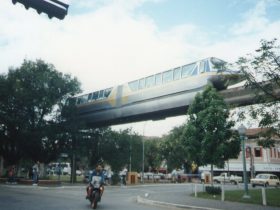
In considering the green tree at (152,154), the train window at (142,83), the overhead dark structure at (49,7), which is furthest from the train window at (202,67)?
the green tree at (152,154)

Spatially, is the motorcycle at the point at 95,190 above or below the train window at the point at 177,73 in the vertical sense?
below

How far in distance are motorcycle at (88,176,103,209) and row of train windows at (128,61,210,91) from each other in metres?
15.7

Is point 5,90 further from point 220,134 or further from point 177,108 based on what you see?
point 220,134

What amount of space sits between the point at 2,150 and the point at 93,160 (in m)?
12.5

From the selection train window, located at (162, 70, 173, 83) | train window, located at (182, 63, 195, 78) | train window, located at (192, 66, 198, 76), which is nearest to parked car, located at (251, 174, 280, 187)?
train window, located at (162, 70, 173, 83)

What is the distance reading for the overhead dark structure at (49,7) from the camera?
887cm

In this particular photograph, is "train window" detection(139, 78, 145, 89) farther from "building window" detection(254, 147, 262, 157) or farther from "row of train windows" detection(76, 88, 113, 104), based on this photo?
"building window" detection(254, 147, 262, 157)

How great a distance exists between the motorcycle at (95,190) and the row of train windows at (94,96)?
81.3 ft

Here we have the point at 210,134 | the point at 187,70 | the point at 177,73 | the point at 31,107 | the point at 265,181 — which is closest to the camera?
the point at 210,134

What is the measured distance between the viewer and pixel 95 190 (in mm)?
14195

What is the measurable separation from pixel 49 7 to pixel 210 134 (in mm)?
16932

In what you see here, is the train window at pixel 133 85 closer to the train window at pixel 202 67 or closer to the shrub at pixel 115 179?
the train window at pixel 202 67

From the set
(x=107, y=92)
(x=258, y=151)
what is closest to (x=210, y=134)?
(x=107, y=92)

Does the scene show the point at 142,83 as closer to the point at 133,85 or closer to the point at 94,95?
the point at 133,85
